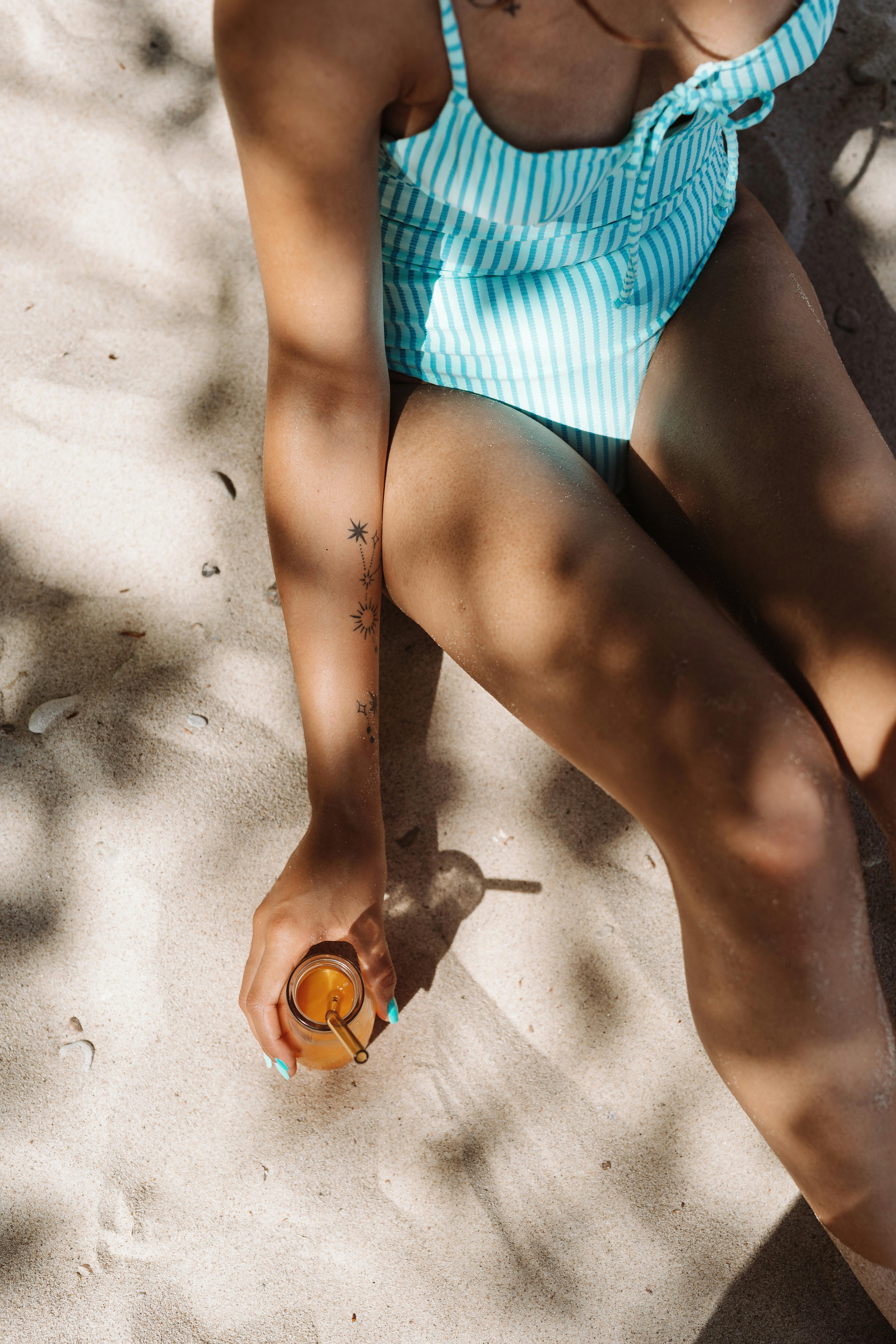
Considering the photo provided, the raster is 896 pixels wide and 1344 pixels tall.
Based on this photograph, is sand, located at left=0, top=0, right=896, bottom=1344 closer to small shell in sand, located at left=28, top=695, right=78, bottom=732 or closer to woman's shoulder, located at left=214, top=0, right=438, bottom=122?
small shell in sand, located at left=28, top=695, right=78, bottom=732

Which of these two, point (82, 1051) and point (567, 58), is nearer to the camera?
point (567, 58)

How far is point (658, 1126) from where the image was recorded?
4.03 feet

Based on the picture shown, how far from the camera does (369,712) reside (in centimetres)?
110

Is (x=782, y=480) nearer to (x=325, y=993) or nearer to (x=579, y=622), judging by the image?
(x=579, y=622)

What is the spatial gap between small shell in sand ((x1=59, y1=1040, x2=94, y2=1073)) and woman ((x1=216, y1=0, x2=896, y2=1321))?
0.32 metres

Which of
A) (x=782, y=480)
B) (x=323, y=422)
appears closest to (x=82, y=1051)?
(x=323, y=422)

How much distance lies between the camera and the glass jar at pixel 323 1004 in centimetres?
105

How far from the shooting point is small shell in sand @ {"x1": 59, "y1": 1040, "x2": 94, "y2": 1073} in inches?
48.4

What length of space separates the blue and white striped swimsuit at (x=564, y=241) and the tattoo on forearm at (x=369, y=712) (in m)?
0.40

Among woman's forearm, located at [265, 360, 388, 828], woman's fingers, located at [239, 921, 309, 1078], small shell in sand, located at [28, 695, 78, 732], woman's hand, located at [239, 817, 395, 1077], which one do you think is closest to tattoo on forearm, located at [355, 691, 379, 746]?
woman's forearm, located at [265, 360, 388, 828]

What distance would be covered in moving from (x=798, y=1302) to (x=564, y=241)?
4.41 ft

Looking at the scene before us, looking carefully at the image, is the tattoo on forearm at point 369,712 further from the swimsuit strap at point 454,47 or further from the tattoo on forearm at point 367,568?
the swimsuit strap at point 454,47

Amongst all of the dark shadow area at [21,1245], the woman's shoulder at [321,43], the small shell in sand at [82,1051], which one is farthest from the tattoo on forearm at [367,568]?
the dark shadow area at [21,1245]

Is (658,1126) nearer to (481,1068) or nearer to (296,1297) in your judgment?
(481,1068)
